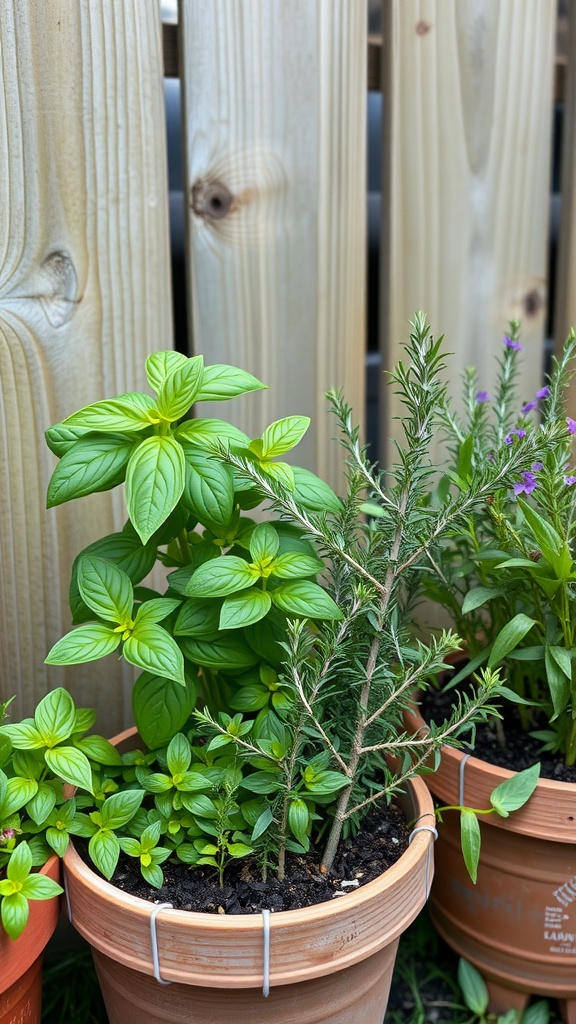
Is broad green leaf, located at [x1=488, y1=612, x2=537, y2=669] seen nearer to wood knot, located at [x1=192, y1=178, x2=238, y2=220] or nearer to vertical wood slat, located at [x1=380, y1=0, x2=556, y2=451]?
vertical wood slat, located at [x1=380, y1=0, x2=556, y2=451]

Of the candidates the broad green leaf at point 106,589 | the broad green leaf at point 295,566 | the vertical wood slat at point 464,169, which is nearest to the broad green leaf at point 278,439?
the broad green leaf at point 295,566

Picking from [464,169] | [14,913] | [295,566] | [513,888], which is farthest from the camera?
[464,169]

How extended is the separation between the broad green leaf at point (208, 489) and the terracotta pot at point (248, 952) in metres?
0.45

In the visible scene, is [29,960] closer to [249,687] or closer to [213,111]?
[249,687]

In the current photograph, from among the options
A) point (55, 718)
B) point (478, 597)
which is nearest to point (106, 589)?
point (55, 718)

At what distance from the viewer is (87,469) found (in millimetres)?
1051

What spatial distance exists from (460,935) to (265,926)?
1.90 ft

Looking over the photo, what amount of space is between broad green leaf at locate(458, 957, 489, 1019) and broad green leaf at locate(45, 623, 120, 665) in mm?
838

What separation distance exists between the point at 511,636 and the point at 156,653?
1.62 feet

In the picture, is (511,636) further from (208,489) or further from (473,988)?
(473,988)

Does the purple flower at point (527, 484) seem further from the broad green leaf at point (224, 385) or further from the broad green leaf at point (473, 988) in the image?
the broad green leaf at point (473, 988)

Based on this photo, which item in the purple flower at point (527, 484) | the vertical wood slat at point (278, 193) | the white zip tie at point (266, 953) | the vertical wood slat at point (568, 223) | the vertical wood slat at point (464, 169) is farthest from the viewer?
the vertical wood slat at point (568, 223)

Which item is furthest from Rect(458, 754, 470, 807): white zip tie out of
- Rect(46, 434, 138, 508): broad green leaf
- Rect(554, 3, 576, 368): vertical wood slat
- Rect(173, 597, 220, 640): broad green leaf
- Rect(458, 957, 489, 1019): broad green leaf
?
Rect(554, 3, 576, 368): vertical wood slat

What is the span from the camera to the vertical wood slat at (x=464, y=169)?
5.17 feet
